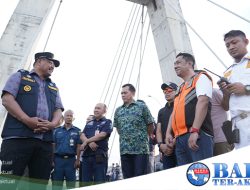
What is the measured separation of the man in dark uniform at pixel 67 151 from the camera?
4.24 metres

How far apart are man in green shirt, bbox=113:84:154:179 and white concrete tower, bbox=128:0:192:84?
1.67 metres

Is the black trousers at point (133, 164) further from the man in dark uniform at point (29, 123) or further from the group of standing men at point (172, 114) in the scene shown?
the man in dark uniform at point (29, 123)

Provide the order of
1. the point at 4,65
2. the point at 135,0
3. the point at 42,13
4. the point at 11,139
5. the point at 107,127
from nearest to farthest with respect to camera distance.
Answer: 1. the point at 11,139
2. the point at 107,127
3. the point at 4,65
4. the point at 42,13
5. the point at 135,0

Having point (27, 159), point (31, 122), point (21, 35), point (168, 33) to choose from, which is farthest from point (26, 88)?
point (168, 33)

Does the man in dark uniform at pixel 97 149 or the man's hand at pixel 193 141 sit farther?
the man in dark uniform at pixel 97 149

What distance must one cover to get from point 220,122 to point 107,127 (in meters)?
1.64

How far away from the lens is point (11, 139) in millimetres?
2523

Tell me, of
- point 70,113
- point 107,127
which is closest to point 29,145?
point 107,127

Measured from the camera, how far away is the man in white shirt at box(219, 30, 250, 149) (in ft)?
7.31

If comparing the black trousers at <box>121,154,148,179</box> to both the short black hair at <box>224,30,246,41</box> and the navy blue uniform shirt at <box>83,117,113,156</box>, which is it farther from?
the short black hair at <box>224,30,246,41</box>

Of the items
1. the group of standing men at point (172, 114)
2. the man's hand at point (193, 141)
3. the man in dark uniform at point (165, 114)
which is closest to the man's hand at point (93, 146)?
the group of standing men at point (172, 114)

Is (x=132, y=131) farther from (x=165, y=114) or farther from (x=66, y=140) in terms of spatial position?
(x=66, y=140)

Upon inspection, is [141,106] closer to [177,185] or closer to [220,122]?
[220,122]

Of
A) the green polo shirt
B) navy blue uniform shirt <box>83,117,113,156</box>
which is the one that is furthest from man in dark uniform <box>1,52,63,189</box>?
navy blue uniform shirt <box>83,117,113,156</box>
